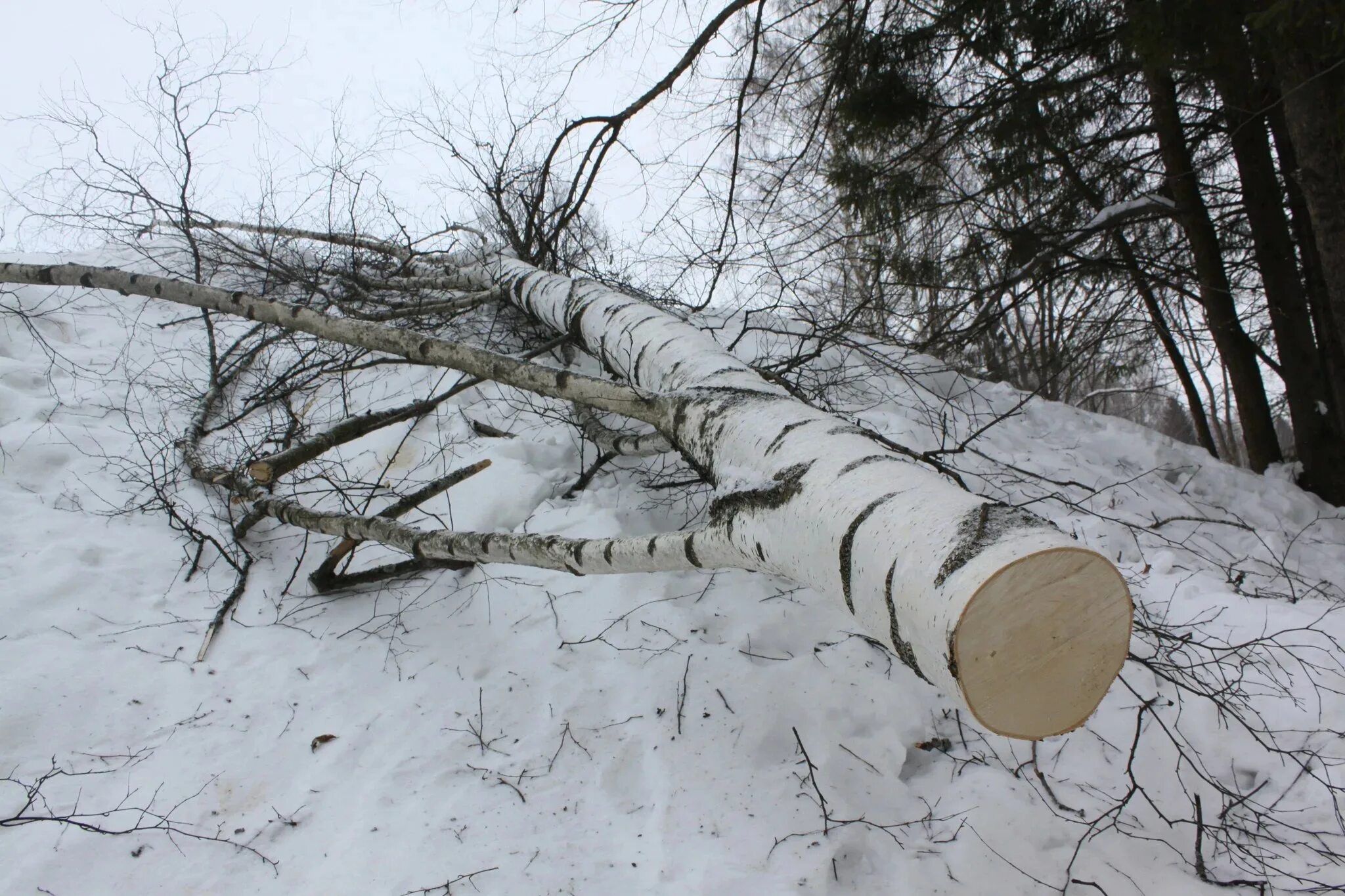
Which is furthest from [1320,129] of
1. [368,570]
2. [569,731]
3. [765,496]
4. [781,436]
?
[368,570]

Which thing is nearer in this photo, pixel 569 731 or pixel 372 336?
pixel 569 731

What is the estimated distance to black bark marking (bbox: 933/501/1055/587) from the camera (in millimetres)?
928

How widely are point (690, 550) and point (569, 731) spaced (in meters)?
0.91

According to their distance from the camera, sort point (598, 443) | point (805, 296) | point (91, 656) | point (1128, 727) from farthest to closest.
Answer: point (805, 296), point (598, 443), point (91, 656), point (1128, 727)

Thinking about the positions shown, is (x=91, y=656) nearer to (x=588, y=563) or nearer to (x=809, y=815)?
(x=588, y=563)

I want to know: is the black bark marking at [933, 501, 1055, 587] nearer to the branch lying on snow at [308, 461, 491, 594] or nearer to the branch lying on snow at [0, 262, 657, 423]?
the branch lying on snow at [0, 262, 657, 423]

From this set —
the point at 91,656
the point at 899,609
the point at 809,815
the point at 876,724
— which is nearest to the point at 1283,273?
the point at 876,724

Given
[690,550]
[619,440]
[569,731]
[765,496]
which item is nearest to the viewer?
[765,496]

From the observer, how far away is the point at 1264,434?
537cm

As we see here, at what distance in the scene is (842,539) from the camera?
119cm

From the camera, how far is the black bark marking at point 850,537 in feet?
3.76

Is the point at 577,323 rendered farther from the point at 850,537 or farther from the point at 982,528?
the point at 982,528

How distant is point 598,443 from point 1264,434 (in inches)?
210

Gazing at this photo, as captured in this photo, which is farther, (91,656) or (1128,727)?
(91,656)
